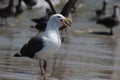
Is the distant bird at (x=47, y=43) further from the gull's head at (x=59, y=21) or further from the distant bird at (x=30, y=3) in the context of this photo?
the distant bird at (x=30, y=3)

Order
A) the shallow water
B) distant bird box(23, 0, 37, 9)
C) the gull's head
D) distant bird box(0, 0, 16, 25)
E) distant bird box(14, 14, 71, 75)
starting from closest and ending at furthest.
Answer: distant bird box(14, 14, 71, 75) < the gull's head < the shallow water < distant bird box(0, 0, 16, 25) < distant bird box(23, 0, 37, 9)

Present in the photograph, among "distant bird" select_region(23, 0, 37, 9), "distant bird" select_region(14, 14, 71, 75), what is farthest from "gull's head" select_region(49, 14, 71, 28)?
"distant bird" select_region(23, 0, 37, 9)

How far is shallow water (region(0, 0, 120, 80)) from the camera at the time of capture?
1013cm

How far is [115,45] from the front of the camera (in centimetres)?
1545

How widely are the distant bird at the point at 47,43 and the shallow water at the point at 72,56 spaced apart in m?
0.37

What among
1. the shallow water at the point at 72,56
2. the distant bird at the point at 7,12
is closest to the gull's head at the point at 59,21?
the shallow water at the point at 72,56

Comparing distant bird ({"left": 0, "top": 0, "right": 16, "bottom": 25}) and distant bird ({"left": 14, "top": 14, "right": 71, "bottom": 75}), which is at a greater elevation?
distant bird ({"left": 14, "top": 14, "right": 71, "bottom": 75})

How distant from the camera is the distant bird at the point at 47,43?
9758mm

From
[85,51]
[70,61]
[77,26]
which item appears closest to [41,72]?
[70,61]

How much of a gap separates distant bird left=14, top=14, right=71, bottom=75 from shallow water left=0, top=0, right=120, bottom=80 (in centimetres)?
37

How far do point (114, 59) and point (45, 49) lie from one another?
122 inches

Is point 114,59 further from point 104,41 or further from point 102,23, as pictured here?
point 102,23

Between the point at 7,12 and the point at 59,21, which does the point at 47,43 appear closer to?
the point at 59,21

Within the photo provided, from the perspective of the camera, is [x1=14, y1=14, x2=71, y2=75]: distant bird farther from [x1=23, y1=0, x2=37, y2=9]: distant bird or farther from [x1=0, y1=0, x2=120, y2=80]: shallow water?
[x1=23, y1=0, x2=37, y2=9]: distant bird
